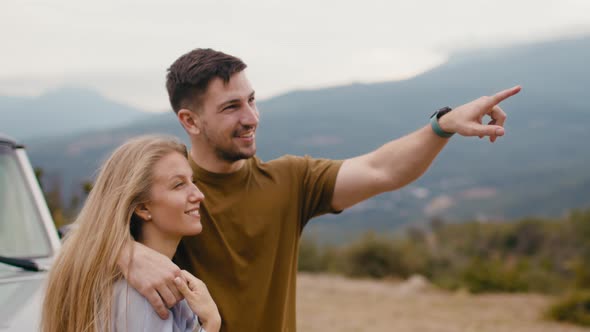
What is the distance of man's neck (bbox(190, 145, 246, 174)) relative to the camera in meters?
2.91

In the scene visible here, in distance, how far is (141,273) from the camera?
2.22 m

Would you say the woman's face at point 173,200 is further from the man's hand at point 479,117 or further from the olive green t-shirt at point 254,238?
the man's hand at point 479,117

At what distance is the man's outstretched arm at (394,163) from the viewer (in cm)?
280

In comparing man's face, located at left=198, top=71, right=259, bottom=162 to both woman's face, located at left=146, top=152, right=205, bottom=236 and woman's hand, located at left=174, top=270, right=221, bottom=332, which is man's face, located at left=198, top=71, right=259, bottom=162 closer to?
woman's face, located at left=146, top=152, right=205, bottom=236

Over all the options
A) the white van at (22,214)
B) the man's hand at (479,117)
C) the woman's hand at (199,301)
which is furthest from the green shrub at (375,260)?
the woman's hand at (199,301)

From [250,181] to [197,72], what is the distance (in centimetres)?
48

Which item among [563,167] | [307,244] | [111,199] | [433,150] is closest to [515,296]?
[307,244]

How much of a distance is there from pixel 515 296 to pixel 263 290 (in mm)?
12224

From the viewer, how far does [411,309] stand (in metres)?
12.6

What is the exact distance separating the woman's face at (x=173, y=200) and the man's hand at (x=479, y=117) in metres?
1.01

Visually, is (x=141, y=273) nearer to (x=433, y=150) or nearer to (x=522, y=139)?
(x=433, y=150)

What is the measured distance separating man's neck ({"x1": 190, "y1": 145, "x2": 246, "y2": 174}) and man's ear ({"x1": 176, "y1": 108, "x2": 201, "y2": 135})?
8 centimetres

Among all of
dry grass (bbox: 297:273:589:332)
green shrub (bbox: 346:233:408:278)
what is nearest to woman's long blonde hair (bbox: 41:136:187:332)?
dry grass (bbox: 297:273:589:332)

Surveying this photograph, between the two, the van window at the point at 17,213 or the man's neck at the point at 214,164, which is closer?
the man's neck at the point at 214,164
